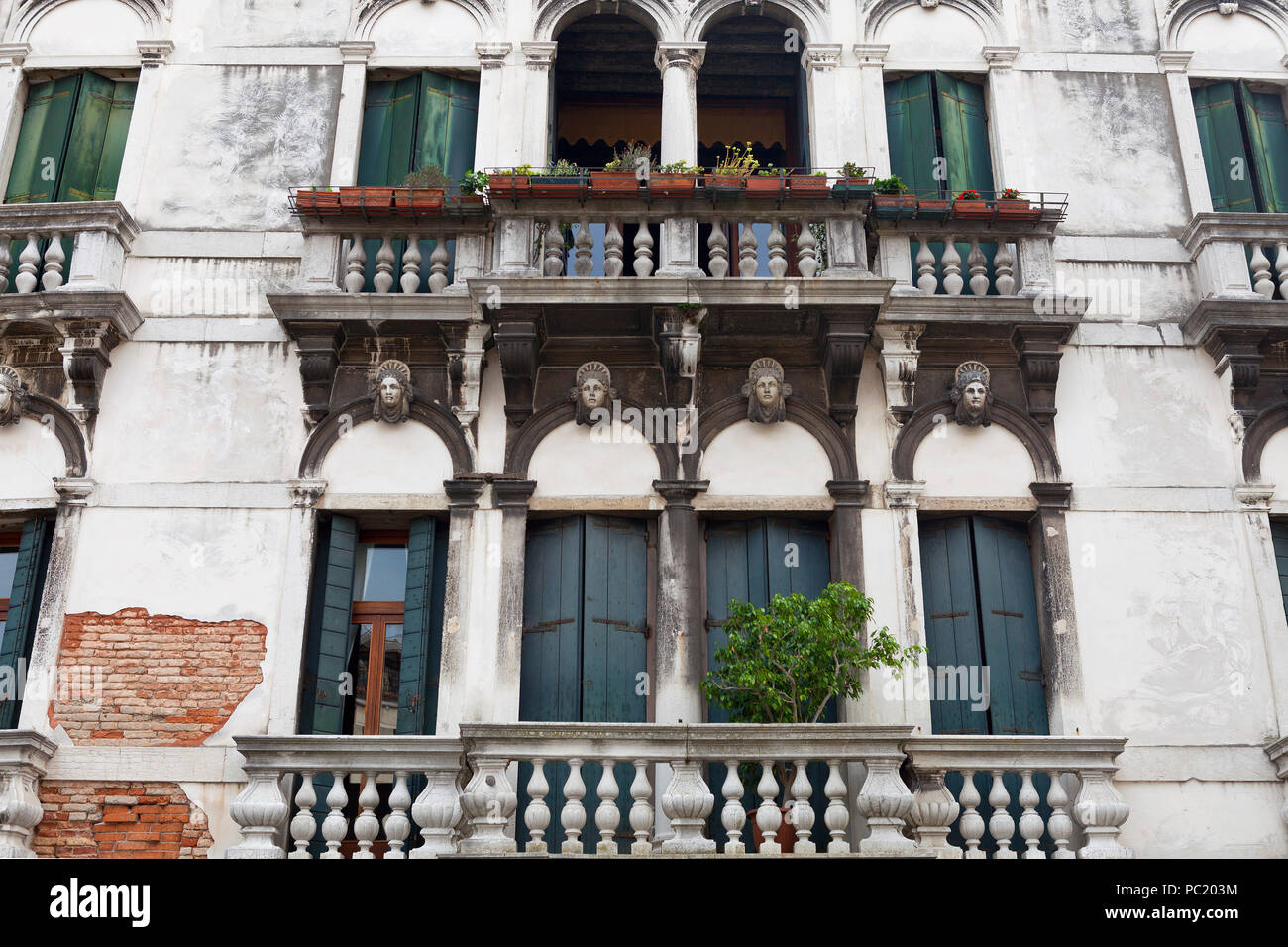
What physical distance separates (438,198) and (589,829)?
227 inches

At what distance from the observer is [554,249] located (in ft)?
39.7

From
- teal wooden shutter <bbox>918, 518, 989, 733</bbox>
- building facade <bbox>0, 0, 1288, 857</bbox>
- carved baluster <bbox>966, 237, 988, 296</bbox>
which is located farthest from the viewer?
carved baluster <bbox>966, 237, 988, 296</bbox>

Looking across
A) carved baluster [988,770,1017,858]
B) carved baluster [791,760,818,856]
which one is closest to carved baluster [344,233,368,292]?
carved baluster [791,760,818,856]

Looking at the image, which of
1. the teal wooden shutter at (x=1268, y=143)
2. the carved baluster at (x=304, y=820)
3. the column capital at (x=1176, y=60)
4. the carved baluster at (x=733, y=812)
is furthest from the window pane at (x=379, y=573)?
the teal wooden shutter at (x=1268, y=143)

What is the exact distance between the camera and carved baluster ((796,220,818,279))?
1188 cm

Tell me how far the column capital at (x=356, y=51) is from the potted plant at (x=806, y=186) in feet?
15.3

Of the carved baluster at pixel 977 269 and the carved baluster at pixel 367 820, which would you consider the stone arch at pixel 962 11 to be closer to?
the carved baluster at pixel 977 269

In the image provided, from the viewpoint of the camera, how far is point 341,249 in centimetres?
1250

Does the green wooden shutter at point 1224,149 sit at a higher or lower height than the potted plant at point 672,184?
higher

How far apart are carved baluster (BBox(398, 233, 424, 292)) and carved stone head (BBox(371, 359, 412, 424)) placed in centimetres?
71

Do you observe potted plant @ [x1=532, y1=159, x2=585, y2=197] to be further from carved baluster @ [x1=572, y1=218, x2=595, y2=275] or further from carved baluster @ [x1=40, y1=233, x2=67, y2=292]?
carved baluster @ [x1=40, y1=233, x2=67, y2=292]

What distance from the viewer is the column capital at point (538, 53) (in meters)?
13.6

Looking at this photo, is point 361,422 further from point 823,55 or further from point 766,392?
point 823,55
